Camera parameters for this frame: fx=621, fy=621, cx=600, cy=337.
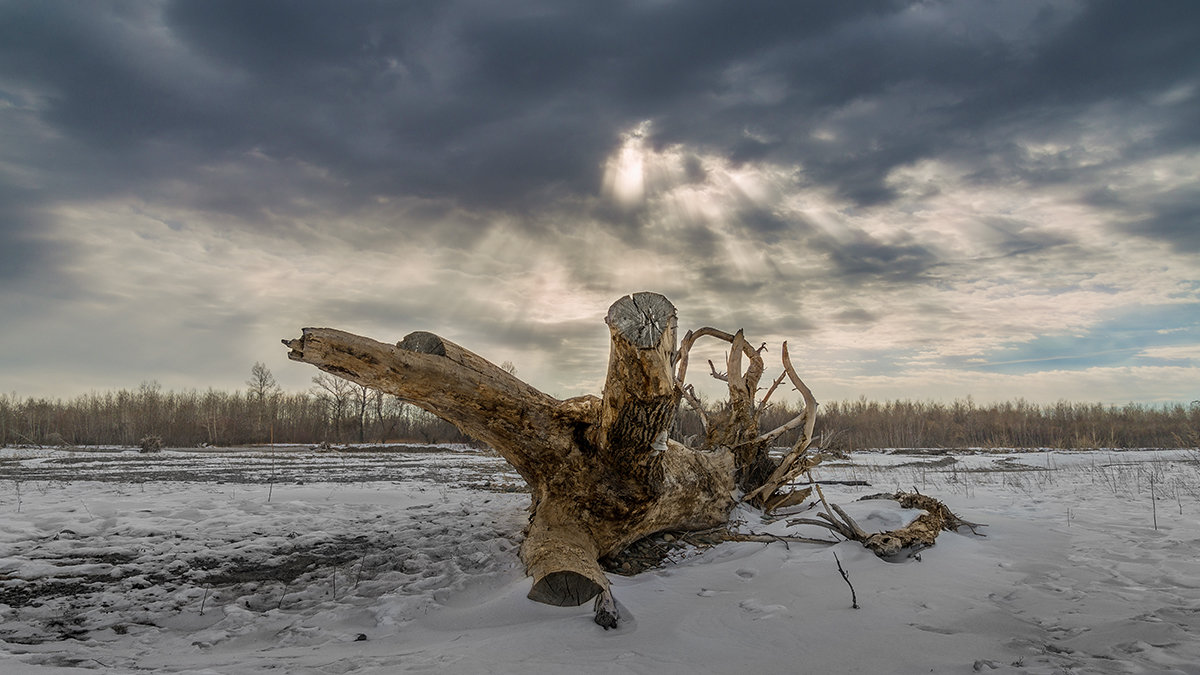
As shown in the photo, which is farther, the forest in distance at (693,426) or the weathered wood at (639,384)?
the forest in distance at (693,426)

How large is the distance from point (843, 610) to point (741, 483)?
3.76 meters

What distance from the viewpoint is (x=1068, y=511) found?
749cm

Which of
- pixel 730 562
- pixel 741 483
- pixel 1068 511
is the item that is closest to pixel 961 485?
pixel 1068 511

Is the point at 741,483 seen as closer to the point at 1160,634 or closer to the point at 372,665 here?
the point at 1160,634

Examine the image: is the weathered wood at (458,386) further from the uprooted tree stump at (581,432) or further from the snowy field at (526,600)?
the snowy field at (526,600)

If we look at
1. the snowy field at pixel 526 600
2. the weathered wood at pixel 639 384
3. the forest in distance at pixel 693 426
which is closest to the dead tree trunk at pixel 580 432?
the weathered wood at pixel 639 384

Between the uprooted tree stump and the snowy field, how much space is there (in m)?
0.36

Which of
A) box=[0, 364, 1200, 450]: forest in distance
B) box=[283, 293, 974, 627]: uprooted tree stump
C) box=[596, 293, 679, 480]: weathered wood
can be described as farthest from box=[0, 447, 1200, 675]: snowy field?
box=[0, 364, 1200, 450]: forest in distance

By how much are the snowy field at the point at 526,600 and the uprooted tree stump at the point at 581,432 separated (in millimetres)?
363

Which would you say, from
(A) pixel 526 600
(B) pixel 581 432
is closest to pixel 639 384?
(B) pixel 581 432

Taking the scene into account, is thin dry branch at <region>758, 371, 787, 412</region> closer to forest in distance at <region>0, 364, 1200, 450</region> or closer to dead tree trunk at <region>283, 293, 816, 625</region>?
dead tree trunk at <region>283, 293, 816, 625</region>

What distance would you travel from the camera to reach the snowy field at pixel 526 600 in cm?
323

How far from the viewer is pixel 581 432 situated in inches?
217

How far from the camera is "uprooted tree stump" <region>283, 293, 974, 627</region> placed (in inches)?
164
